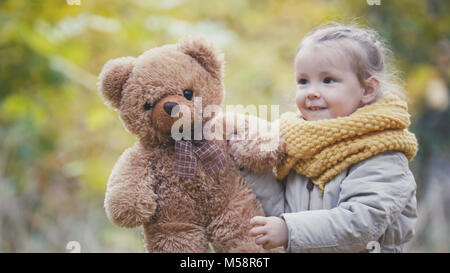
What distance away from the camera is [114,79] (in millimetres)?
946

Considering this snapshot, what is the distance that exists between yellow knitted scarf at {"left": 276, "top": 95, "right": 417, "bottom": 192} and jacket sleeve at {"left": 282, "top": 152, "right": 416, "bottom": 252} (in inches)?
1.5

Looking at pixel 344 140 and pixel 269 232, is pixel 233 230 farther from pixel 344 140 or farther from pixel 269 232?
pixel 344 140

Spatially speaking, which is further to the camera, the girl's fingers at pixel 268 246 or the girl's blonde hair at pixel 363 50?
Answer: the girl's blonde hair at pixel 363 50

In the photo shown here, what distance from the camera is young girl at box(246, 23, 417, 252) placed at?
2.94 ft

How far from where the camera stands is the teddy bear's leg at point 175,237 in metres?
0.91

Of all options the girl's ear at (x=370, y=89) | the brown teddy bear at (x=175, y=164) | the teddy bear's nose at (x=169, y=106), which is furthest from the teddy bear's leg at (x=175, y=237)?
the girl's ear at (x=370, y=89)

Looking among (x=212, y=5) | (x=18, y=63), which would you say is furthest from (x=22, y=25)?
(x=212, y=5)

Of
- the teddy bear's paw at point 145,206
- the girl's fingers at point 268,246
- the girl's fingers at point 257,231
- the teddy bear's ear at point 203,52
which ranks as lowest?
the girl's fingers at point 268,246

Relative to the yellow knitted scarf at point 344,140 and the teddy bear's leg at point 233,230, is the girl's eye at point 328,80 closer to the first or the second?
the yellow knitted scarf at point 344,140

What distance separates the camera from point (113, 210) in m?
0.89

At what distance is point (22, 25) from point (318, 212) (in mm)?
1611

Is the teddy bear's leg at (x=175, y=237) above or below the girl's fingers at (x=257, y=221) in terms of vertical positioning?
below

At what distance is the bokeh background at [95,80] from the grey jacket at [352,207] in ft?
3.95
